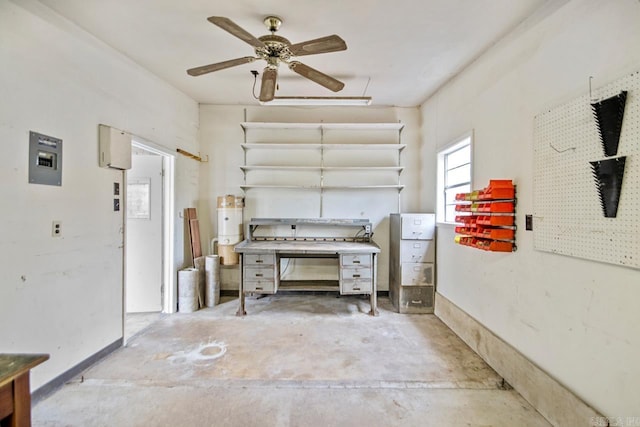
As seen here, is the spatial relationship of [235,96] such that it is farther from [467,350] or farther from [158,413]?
[467,350]

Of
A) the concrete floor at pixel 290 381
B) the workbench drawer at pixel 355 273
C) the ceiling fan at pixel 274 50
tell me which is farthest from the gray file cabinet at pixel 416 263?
the ceiling fan at pixel 274 50

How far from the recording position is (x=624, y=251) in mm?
1309

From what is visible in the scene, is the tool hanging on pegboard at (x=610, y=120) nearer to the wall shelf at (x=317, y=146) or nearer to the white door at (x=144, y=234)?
the wall shelf at (x=317, y=146)

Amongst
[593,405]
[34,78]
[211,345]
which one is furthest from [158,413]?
[593,405]


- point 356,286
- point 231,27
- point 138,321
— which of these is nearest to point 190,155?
point 138,321

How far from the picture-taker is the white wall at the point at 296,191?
13.2ft

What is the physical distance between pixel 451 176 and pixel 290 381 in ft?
9.34

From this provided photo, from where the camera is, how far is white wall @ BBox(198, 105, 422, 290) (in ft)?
13.2

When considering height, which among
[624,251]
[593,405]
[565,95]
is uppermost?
[565,95]

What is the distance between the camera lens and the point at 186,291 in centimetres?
342

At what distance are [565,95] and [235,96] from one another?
339cm

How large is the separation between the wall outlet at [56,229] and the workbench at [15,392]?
1270 millimetres

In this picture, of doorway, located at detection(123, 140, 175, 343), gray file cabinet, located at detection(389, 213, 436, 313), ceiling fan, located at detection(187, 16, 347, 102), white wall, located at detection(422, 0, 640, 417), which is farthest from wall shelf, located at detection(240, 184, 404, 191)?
ceiling fan, located at detection(187, 16, 347, 102)

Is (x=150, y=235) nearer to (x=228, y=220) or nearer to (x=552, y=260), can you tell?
(x=228, y=220)
